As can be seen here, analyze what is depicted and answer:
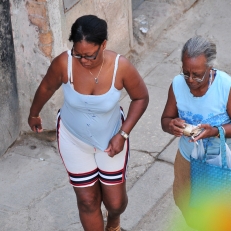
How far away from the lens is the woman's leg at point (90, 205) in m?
4.37

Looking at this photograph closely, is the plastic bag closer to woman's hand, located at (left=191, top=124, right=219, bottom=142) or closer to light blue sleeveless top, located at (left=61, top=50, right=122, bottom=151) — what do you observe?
woman's hand, located at (left=191, top=124, right=219, bottom=142)

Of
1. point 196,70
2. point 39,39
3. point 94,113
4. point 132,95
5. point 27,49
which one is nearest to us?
point 196,70

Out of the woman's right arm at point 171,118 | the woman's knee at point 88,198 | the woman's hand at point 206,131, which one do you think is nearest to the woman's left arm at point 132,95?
the woman's right arm at point 171,118

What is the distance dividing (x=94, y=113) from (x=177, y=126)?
57 cm

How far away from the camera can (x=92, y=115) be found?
418 cm

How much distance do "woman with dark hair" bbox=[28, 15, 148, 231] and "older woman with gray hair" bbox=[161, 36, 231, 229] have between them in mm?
322

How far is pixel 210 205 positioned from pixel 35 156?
7.70 feet

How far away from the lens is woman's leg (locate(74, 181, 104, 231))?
4371 mm

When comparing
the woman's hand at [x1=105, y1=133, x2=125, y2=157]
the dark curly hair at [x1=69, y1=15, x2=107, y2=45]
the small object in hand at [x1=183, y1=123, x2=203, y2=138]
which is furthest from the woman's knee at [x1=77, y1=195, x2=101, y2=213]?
the dark curly hair at [x1=69, y1=15, x2=107, y2=45]

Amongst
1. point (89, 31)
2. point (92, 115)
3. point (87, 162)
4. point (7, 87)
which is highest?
point (89, 31)

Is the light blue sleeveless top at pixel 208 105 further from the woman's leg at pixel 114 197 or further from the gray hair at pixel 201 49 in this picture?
the woman's leg at pixel 114 197

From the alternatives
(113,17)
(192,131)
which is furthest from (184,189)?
(113,17)

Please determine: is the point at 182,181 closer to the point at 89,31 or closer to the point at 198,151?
the point at 198,151

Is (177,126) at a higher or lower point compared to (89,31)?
lower
